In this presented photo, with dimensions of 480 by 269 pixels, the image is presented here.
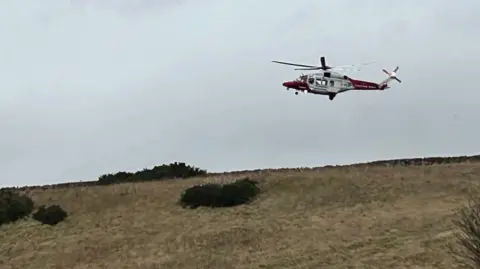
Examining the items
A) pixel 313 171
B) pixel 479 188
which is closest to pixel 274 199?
pixel 313 171

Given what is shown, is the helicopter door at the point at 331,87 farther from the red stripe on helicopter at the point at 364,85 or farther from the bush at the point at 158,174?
the bush at the point at 158,174

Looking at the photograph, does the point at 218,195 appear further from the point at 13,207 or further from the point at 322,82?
the point at 13,207

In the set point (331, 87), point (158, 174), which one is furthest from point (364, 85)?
point (158, 174)

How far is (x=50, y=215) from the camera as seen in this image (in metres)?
41.7

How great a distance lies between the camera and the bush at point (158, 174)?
5238 cm

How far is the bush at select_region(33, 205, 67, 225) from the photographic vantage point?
136 ft

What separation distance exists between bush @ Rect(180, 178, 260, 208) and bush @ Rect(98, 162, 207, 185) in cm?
955

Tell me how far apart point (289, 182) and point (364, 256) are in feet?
41.9

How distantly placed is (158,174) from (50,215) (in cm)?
1212

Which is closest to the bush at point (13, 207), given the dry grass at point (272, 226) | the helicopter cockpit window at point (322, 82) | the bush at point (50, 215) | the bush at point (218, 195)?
the bush at point (50, 215)

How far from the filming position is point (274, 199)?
41750 mm

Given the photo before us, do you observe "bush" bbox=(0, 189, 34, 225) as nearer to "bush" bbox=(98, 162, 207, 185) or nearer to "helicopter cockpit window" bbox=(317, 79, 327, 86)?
"bush" bbox=(98, 162, 207, 185)

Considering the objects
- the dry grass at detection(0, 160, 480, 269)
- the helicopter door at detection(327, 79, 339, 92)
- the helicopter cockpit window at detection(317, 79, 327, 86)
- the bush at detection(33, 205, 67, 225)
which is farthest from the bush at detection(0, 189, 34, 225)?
the helicopter door at detection(327, 79, 339, 92)

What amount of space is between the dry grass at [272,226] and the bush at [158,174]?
530 centimetres
